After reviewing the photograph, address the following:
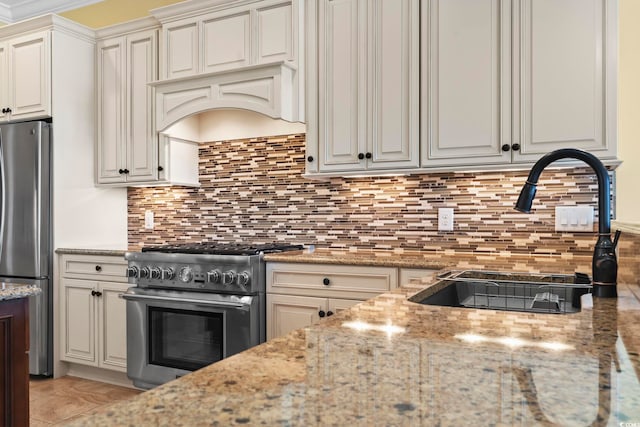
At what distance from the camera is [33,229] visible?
351 centimetres

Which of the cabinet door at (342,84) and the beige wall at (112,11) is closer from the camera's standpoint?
the cabinet door at (342,84)

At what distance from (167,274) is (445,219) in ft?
5.20

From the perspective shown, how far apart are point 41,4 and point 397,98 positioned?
3499 millimetres

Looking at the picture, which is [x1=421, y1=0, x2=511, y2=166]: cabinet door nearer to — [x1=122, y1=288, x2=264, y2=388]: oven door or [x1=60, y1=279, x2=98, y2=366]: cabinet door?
[x1=122, y1=288, x2=264, y2=388]: oven door

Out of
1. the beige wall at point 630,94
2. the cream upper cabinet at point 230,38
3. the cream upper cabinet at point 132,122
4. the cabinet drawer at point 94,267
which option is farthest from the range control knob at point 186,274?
the beige wall at point 630,94

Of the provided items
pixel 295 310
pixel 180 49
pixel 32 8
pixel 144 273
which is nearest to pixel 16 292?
pixel 144 273

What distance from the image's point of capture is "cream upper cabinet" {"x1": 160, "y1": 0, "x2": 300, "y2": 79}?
3031 mm

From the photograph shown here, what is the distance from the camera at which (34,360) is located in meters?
3.52

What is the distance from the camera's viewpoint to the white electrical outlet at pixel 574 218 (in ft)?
8.61

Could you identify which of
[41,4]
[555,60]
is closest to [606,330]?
[555,60]

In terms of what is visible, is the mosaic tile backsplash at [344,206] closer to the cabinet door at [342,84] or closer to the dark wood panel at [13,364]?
the cabinet door at [342,84]

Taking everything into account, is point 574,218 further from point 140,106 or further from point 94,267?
point 94,267

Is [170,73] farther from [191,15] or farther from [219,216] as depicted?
[219,216]

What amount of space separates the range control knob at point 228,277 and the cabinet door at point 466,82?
1.14 metres
